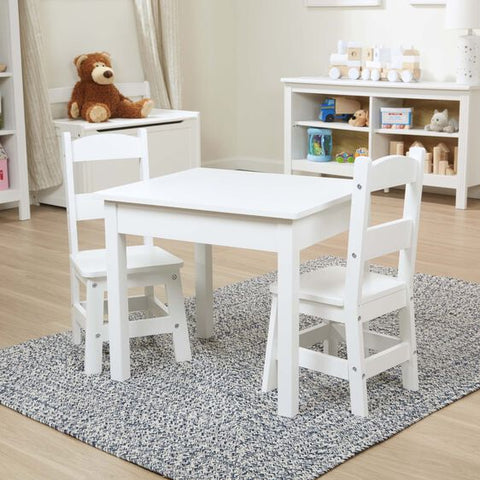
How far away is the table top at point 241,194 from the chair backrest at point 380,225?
14 cm

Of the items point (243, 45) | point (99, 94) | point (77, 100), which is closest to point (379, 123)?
point (243, 45)

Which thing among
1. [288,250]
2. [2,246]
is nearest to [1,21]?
[2,246]

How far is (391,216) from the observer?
17.1 feet

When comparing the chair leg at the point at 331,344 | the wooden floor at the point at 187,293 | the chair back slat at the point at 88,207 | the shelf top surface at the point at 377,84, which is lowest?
the wooden floor at the point at 187,293

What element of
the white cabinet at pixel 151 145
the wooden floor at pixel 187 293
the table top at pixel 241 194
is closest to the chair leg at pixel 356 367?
the wooden floor at pixel 187 293

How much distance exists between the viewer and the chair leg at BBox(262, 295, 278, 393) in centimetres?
259

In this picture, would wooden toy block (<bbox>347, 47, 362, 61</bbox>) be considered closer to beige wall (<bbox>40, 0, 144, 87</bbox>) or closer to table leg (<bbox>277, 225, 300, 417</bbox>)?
beige wall (<bbox>40, 0, 144, 87</bbox>)

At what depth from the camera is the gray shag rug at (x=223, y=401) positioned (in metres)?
2.29

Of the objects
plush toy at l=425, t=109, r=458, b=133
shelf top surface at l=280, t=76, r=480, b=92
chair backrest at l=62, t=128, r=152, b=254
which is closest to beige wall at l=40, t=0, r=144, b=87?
shelf top surface at l=280, t=76, r=480, b=92

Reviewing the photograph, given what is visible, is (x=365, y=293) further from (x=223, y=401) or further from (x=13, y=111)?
(x=13, y=111)

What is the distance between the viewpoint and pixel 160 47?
20.1ft

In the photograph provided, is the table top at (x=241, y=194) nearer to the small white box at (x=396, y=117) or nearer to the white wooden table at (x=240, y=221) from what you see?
the white wooden table at (x=240, y=221)

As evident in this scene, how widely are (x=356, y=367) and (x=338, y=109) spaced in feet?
12.5

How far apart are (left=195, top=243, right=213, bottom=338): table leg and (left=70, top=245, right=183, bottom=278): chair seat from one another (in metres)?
0.15
